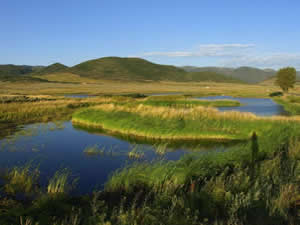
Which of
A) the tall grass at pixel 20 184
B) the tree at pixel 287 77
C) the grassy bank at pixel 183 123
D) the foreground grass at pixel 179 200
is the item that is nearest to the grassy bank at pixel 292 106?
the grassy bank at pixel 183 123

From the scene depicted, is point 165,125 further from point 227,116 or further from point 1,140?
point 1,140

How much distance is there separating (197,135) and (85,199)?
52.0ft

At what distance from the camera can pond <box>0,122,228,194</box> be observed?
48.2 feet

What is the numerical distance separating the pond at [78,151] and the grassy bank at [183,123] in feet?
6.69

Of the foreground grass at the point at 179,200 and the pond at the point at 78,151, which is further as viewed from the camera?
the pond at the point at 78,151

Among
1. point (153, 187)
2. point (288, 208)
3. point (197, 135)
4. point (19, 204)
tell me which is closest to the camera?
point (288, 208)

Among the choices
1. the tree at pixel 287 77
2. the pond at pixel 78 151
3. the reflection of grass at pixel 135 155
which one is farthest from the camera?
the tree at pixel 287 77

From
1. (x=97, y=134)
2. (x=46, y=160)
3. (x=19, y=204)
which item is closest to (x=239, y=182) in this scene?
(x=19, y=204)

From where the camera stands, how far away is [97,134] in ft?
88.3

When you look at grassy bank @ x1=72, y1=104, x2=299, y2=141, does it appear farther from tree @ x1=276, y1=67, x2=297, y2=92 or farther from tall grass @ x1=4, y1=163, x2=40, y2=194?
tree @ x1=276, y1=67, x2=297, y2=92

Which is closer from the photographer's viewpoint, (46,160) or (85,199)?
(85,199)

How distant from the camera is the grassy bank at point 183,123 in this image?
24547 millimetres

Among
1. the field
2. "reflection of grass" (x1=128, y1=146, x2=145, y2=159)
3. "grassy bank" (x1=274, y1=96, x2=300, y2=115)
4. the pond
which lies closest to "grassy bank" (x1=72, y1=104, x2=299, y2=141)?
the field

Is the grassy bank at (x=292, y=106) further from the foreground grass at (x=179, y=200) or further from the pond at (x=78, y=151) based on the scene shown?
the foreground grass at (x=179, y=200)
